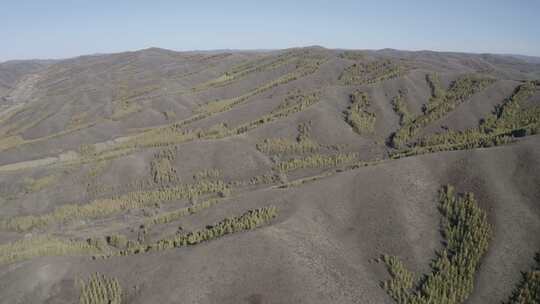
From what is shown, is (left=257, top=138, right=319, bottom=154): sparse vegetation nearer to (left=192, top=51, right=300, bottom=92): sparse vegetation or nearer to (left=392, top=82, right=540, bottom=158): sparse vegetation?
(left=392, top=82, right=540, bottom=158): sparse vegetation

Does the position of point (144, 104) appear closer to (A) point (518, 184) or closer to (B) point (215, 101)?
(B) point (215, 101)

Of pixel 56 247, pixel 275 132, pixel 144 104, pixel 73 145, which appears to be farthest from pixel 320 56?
pixel 56 247

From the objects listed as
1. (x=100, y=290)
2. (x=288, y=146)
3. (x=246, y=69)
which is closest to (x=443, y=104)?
(x=288, y=146)

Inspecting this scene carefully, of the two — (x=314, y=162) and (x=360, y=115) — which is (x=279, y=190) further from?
(x=360, y=115)

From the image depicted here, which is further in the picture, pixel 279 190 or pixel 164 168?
pixel 164 168

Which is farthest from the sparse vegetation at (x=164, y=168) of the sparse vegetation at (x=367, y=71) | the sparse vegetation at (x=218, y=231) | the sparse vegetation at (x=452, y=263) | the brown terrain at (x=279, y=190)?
the sparse vegetation at (x=367, y=71)
